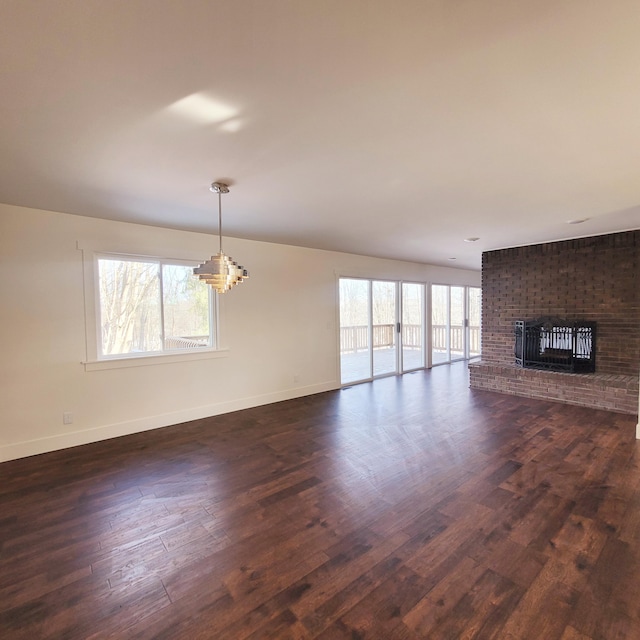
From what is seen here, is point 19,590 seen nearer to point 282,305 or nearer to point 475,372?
point 282,305

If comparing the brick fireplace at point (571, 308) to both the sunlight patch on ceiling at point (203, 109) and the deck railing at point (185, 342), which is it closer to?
the deck railing at point (185, 342)

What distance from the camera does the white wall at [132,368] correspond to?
3.34 meters

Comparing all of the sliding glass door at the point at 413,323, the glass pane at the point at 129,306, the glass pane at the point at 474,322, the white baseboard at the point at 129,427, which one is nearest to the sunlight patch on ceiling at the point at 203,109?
the glass pane at the point at 129,306

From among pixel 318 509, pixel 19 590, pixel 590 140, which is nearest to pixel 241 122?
pixel 590 140

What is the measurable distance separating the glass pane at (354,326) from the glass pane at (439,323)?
2031mm

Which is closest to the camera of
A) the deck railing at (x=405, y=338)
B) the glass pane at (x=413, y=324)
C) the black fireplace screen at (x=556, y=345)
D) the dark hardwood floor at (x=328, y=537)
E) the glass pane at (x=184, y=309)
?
the dark hardwood floor at (x=328, y=537)

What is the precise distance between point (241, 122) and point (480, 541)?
2.84 meters

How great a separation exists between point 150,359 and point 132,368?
0.71 feet

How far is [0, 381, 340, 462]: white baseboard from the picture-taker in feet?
11.1

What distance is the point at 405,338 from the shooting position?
850 centimetres

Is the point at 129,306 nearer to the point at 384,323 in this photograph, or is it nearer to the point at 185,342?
the point at 185,342

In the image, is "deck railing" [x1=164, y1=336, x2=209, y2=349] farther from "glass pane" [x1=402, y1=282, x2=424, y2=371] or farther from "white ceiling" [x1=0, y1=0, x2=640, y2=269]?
"glass pane" [x1=402, y1=282, x2=424, y2=371]

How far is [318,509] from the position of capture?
2418 mm

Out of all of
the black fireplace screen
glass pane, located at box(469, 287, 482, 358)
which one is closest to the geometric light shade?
the black fireplace screen
